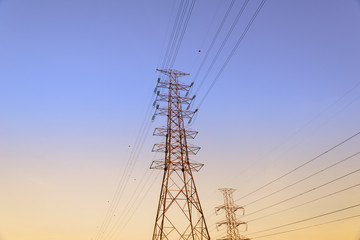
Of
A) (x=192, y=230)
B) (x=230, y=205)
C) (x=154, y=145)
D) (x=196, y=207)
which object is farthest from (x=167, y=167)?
(x=230, y=205)

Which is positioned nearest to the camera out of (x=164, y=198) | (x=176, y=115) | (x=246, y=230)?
(x=164, y=198)

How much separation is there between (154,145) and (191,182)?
14.3 ft

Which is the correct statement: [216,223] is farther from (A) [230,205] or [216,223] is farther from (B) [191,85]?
(B) [191,85]

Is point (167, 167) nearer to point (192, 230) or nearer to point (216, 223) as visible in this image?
point (192, 230)

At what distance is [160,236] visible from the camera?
16.4 m

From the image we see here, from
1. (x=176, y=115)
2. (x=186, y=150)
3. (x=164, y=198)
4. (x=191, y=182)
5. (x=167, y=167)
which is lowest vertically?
(x=164, y=198)

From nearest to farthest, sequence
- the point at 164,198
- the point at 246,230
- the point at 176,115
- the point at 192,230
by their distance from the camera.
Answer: the point at 192,230, the point at 164,198, the point at 176,115, the point at 246,230

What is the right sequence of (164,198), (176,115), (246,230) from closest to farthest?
(164,198), (176,115), (246,230)

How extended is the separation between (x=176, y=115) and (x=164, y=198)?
763 centimetres

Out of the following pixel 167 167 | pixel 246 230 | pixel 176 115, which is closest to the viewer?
pixel 167 167

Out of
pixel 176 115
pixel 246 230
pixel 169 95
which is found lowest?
pixel 246 230

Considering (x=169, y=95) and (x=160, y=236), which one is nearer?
(x=160, y=236)

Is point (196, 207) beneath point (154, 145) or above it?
beneath

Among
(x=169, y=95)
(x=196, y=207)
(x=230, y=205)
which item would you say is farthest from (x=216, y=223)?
(x=169, y=95)
